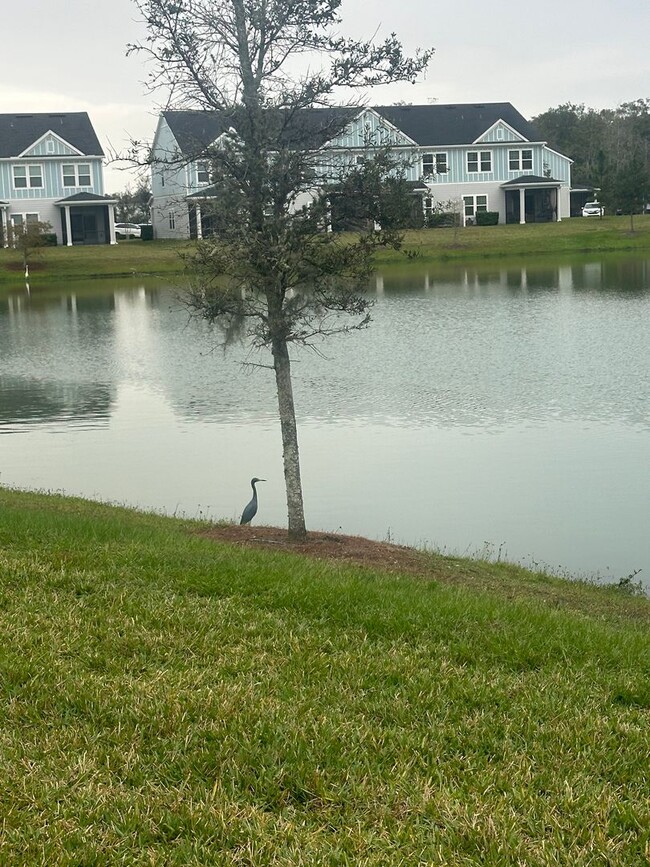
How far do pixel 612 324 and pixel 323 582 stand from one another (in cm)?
3230

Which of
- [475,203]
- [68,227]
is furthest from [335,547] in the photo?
[475,203]

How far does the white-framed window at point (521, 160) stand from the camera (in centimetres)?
8500

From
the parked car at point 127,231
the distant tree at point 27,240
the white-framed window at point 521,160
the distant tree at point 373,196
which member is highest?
the white-framed window at point 521,160

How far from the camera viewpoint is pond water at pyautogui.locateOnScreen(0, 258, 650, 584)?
15172 mm

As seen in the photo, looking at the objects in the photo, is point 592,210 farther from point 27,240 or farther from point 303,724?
point 303,724

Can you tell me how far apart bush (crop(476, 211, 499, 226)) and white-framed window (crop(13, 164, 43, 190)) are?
32.3 metres

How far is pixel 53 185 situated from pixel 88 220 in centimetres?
358

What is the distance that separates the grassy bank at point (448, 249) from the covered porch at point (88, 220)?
80.4 inches

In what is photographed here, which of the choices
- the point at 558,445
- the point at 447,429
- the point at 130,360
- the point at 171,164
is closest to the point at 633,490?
the point at 558,445

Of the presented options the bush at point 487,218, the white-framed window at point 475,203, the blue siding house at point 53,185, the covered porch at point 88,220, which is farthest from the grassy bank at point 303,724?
the white-framed window at point 475,203

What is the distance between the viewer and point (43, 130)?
80.6 metres

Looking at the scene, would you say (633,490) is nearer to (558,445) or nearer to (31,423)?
(558,445)

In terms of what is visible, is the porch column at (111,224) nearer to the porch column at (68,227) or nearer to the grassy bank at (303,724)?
the porch column at (68,227)

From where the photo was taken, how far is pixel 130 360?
116 feet
